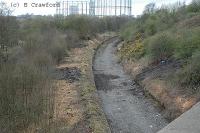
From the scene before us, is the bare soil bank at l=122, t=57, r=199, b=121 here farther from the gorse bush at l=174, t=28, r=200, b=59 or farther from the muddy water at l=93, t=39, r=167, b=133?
the gorse bush at l=174, t=28, r=200, b=59

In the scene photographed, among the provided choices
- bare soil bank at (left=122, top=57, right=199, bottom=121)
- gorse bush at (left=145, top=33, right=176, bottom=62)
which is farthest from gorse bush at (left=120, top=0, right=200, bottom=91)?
bare soil bank at (left=122, top=57, right=199, bottom=121)

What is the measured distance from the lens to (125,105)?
21.8m

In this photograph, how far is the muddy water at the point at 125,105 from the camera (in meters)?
17.9

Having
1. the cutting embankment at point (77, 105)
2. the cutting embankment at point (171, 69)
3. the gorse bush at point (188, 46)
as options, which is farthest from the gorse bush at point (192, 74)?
the cutting embankment at point (77, 105)

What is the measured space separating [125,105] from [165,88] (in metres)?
2.35

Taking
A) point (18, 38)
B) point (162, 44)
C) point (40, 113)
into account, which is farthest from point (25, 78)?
point (18, 38)

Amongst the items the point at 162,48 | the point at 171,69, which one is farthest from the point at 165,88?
the point at 162,48

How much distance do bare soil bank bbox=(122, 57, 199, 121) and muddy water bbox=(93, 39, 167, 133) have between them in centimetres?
45

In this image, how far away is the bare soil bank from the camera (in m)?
18.9

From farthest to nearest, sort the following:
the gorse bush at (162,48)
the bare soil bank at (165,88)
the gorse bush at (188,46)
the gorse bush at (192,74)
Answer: the gorse bush at (162,48) < the gorse bush at (188,46) < the gorse bush at (192,74) < the bare soil bank at (165,88)

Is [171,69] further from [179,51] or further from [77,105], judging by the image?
[77,105]

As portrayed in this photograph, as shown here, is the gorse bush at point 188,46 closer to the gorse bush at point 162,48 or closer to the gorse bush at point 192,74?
the gorse bush at point 192,74

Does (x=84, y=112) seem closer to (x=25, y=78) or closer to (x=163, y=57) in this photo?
(x=25, y=78)

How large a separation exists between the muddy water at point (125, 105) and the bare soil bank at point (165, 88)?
17.6 inches
